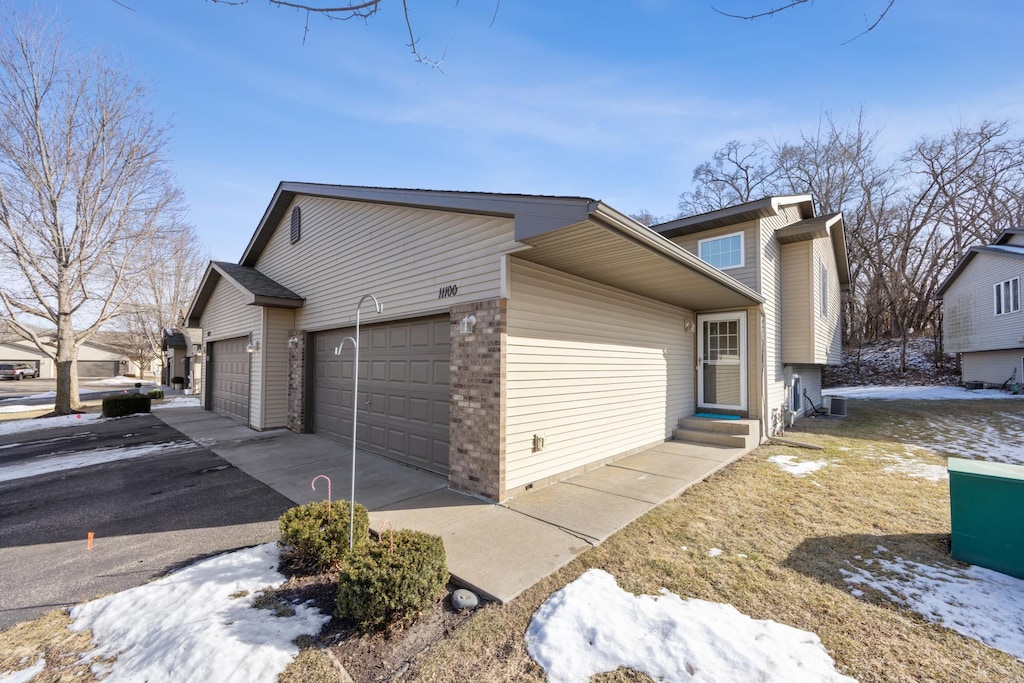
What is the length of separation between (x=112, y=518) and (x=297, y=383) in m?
4.70

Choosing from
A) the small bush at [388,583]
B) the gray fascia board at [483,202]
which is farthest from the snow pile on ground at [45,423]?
the small bush at [388,583]

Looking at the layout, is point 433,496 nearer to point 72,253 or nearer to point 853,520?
point 853,520

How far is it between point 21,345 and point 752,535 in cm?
6375

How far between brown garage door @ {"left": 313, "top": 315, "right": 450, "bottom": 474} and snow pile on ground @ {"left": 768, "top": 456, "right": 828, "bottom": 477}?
5.44 meters

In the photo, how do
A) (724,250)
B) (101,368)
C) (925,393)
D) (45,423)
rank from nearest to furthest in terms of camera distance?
(724,250) → (45,423) → (925,393) → (101,368)

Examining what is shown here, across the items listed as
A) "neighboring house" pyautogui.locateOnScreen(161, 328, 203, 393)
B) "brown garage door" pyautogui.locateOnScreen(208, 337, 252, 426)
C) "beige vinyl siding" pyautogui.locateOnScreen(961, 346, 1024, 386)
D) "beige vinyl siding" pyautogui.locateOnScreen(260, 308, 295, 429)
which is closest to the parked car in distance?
"neighboring house" pyautogui.locateOnScreen(161, 328, 203, 393)

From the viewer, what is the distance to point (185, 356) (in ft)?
82.2


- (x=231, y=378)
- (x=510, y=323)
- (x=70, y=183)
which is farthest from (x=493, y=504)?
(x=70, y=183)

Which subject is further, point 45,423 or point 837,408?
point 837,408

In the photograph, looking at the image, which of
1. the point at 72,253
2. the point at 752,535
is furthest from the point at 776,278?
the point at 72,253

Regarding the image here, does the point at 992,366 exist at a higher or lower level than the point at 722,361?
lower

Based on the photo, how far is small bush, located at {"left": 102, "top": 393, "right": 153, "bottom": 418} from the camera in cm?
1248

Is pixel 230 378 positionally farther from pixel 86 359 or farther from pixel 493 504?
pixel 86 359

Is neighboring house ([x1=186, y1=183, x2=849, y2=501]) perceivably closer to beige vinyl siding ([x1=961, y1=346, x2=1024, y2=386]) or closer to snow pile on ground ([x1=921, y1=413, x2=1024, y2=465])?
snow pile on ground ([x1=921, y1=413, x2=1024, y2=465])
